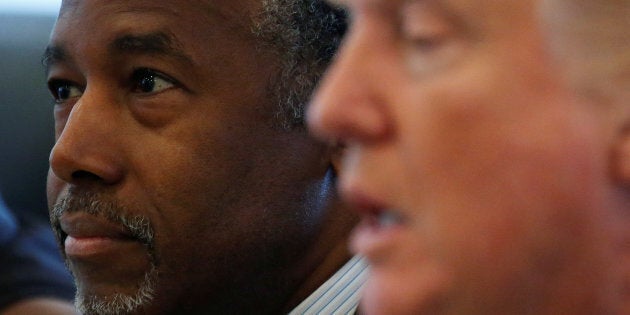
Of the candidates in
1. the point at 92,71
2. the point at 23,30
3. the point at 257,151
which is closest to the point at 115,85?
the point at 92,71

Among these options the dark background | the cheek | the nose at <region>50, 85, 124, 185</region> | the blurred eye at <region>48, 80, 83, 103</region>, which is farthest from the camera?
the dark background

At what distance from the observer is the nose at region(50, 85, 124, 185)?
0.85 metres

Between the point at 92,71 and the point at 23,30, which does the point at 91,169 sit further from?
the point at 23,30

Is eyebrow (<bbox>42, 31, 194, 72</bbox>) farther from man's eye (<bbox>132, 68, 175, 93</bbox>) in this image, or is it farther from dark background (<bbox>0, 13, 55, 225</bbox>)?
dark background (<bbox>0, 13, 55, 225</bbox>)

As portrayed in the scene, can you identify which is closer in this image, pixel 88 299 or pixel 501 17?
pixel 501 17

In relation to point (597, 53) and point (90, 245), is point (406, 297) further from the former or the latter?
point (90, 245)

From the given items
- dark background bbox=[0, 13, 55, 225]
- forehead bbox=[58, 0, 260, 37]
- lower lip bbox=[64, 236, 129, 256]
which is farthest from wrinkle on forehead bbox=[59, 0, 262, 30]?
dark background bbox=[0, 13, 55, 225]

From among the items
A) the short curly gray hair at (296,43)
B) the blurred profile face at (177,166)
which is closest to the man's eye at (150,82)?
the blurred profile face at (177,166)

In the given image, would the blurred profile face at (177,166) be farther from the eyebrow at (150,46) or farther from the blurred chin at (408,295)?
the blurred chin at (408,295)

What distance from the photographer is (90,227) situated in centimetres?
87

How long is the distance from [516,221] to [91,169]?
558mm

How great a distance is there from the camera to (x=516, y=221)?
15.0 inches

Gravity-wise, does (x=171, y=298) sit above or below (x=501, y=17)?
below

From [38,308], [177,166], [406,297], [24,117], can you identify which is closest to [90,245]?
[177,166]
